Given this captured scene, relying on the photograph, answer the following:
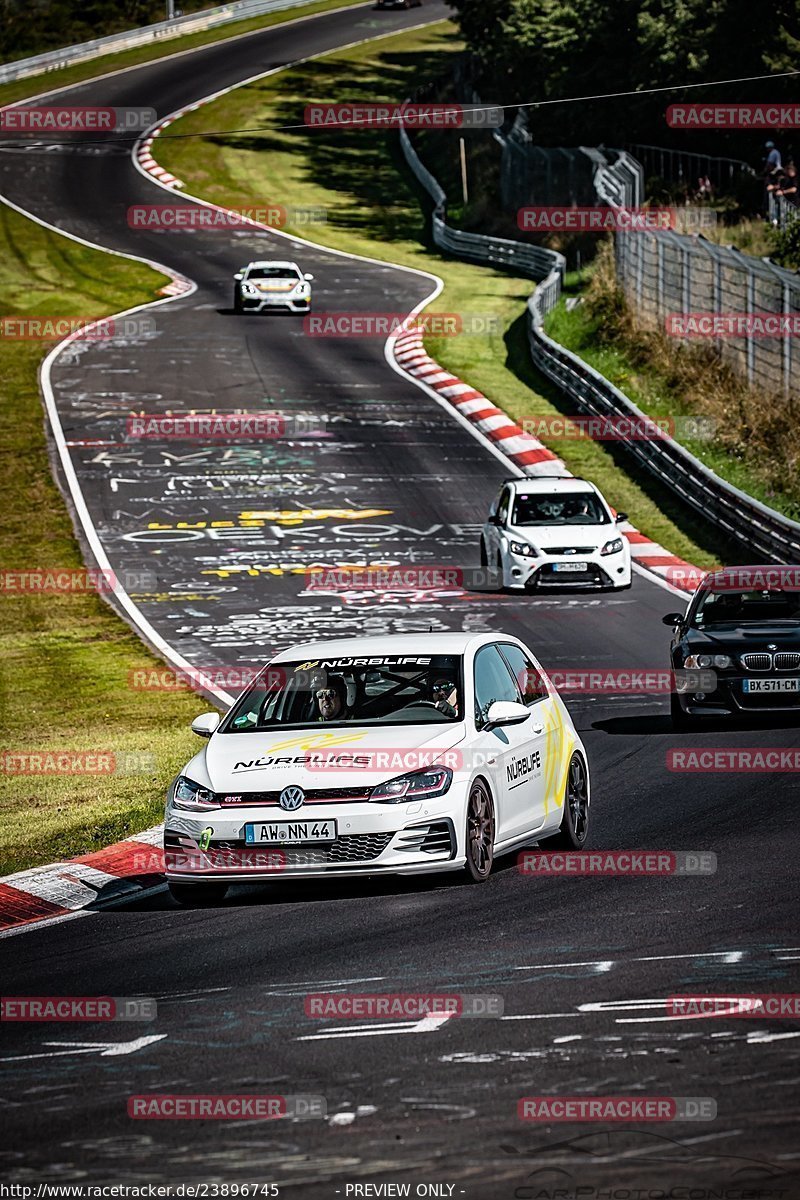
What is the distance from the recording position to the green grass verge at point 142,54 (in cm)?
8388

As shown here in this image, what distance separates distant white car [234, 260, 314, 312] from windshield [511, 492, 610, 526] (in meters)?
23.6

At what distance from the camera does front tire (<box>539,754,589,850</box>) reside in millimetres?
12344

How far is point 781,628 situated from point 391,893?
25.7 feet

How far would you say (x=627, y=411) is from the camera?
3500cm

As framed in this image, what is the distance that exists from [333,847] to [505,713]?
1401 millimetres

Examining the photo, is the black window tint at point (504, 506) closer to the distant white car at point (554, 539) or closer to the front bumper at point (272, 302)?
the distant white car at point (554, 539)

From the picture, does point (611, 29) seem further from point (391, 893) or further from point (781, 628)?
point (391, 893)

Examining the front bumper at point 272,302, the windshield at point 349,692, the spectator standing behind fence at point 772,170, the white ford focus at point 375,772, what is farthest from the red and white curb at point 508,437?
the windshield at point 349,692

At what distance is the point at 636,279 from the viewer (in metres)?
41.7

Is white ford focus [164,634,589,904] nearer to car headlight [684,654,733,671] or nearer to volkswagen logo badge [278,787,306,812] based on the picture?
volkswagen logo badge [278,787,306,812]

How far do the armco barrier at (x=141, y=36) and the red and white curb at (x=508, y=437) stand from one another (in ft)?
152

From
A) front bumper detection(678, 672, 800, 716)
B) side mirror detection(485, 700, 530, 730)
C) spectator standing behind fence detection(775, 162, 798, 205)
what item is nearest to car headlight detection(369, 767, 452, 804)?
side mirror detection(485, 700, 530, 730)

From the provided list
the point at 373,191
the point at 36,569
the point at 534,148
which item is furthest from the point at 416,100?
the point at 36,569

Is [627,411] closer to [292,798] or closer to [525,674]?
[525,674]
